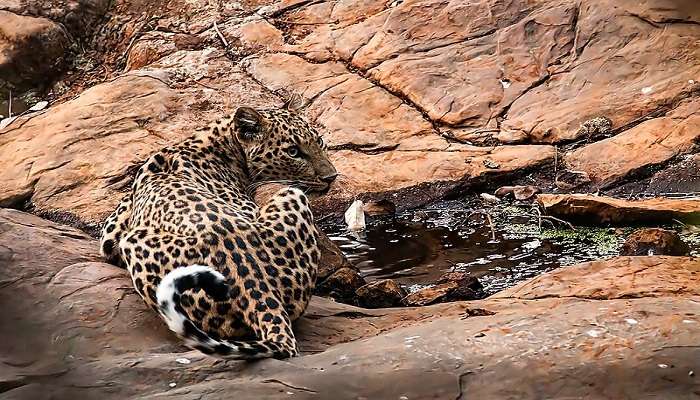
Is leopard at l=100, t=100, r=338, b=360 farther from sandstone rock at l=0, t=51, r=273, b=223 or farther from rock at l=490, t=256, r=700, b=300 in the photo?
sandstone rock at l=0, t=51, r=273, b=223

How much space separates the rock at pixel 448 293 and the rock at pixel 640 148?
3221 millimetres

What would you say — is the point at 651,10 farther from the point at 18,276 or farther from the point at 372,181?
the point at 18,276

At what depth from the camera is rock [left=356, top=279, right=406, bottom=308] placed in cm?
776

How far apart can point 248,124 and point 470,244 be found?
274 centimetres

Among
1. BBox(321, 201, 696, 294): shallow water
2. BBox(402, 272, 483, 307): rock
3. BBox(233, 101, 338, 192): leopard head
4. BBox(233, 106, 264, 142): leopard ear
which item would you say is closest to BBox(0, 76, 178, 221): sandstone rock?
BBox(321, 201, 696, 294): shallow water

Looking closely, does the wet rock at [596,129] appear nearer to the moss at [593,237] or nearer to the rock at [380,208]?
the moss at [593,237]

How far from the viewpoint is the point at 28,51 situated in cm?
1504

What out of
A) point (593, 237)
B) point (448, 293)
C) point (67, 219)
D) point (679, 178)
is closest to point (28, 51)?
point (67, 219)

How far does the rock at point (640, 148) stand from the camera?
10.8m

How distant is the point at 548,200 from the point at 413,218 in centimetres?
147

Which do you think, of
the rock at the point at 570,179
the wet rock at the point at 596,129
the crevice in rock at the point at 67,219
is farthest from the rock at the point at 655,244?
the crevice in rock at the point at 67,219

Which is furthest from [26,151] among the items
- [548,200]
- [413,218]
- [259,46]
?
[548,200]

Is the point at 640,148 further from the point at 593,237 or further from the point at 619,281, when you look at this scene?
the point at 619,281

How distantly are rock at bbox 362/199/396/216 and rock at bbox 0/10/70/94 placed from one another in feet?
21.6
